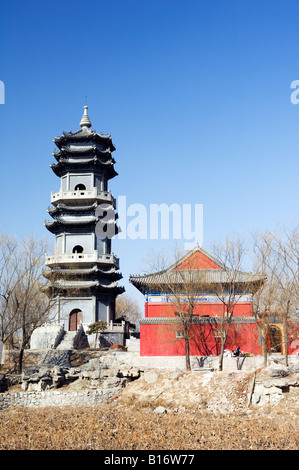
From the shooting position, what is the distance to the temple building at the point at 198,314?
2416cm

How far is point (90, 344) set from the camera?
3000 cm

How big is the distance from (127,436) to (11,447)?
9.22 ft

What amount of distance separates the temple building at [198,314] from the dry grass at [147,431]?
9.11 m

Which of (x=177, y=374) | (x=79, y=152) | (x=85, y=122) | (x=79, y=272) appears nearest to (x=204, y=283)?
(x=177, y=374)

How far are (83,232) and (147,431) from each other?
914 inches

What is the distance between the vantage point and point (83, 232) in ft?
112

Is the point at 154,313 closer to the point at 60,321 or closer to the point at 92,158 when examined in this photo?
the point at 60,321

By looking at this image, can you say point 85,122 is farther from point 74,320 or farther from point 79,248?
point 74,320

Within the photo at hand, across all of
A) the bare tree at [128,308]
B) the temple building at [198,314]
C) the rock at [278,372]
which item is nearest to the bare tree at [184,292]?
the temple building at [198,314]

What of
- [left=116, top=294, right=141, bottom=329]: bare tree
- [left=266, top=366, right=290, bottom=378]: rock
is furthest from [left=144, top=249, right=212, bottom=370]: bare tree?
[left=116, top=294, right=141, bottom=329]: bare tree

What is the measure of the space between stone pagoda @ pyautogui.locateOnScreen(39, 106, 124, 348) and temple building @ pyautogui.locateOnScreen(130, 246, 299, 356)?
22.7 ft

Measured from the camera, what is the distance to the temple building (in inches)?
951

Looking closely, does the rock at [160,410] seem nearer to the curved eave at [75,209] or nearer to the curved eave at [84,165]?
the curved eave at [75,209]
